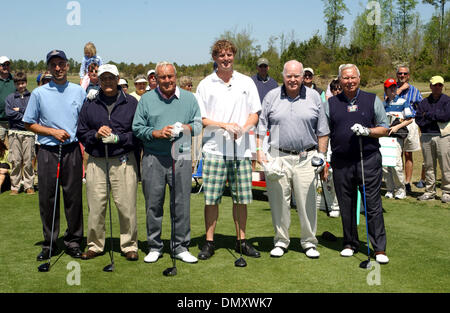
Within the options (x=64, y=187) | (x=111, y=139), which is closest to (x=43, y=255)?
(x=64, y=187)

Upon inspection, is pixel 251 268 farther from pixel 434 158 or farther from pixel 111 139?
pixel 434 158

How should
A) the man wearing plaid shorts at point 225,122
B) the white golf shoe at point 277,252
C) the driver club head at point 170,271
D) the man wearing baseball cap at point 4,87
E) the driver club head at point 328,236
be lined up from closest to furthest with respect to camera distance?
the driver club head at point 170,271 → the man wearing plaid shorts at point 225,122 → the white golf shoe at point 277,252 → the driver club head at point 328,236 → the man wearing baseball cap at point 4,87

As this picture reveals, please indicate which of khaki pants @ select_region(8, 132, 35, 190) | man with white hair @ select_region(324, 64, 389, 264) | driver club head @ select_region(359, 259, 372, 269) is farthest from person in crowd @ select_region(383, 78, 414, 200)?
khaki pants @ select_region(8, 132, 35, 190)

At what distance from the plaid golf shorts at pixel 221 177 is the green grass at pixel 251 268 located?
0.67 meters

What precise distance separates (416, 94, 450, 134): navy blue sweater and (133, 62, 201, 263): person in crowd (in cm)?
524

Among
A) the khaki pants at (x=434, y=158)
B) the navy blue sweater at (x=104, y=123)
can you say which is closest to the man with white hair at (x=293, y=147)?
the navy blue sweater at (x=104, y=123)

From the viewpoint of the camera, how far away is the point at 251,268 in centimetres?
497

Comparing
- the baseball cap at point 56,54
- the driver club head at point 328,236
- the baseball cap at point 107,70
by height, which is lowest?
the driver club head at point 328,236

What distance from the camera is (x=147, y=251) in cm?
556

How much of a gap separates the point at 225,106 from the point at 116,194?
4.92 feet

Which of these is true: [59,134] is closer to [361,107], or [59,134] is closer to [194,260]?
[194,260]

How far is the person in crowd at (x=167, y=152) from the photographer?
5.04 meters

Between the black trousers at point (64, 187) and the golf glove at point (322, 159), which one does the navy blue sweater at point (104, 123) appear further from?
the golf glove at point (322, 159)

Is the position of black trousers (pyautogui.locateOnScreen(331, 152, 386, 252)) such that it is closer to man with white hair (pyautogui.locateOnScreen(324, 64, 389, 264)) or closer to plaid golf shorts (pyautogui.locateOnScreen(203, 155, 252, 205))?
man with white hair (pyautogui.locateOnScreen(324, 64, 389, 264))
